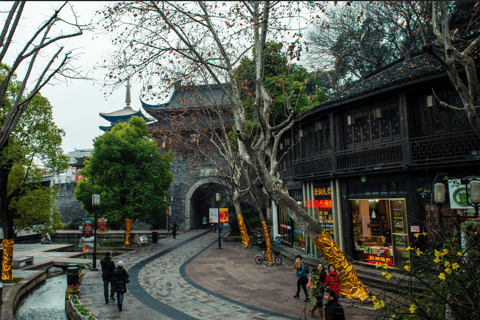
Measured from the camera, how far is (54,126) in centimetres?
1338

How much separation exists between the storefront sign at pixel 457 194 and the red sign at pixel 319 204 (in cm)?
716

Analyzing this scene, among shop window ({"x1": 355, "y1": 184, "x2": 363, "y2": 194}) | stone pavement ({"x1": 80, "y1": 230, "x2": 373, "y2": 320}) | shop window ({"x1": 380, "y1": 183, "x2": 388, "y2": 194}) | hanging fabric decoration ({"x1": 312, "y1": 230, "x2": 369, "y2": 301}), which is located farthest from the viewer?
shop window ({"x1": 355, "y1": 184, "x2": 363, "y2": 194})

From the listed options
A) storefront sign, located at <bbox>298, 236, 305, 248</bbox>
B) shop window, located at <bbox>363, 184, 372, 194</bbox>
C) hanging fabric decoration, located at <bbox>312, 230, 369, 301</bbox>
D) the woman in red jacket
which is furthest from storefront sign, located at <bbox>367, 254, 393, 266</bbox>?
the woman in red jacket

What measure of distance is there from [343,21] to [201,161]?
18.3 metres

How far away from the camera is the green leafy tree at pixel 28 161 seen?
38.8 ft

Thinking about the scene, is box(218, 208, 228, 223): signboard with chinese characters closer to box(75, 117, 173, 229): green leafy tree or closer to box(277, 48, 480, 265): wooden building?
box(75, 117, 173, 229): green leafy tree

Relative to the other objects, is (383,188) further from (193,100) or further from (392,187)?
(193,100)

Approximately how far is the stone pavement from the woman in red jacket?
798 millimetres

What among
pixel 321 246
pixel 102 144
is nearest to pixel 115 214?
pixel 102 144

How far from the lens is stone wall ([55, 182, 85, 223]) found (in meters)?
39.2

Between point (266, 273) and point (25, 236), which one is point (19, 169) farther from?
point (25, 236)

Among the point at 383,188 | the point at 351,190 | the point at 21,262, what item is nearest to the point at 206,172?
the point at 21,262

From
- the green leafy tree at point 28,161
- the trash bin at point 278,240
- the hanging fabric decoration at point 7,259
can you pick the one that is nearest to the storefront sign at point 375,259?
the trash bin at point 278,240

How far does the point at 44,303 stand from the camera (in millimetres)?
10102
